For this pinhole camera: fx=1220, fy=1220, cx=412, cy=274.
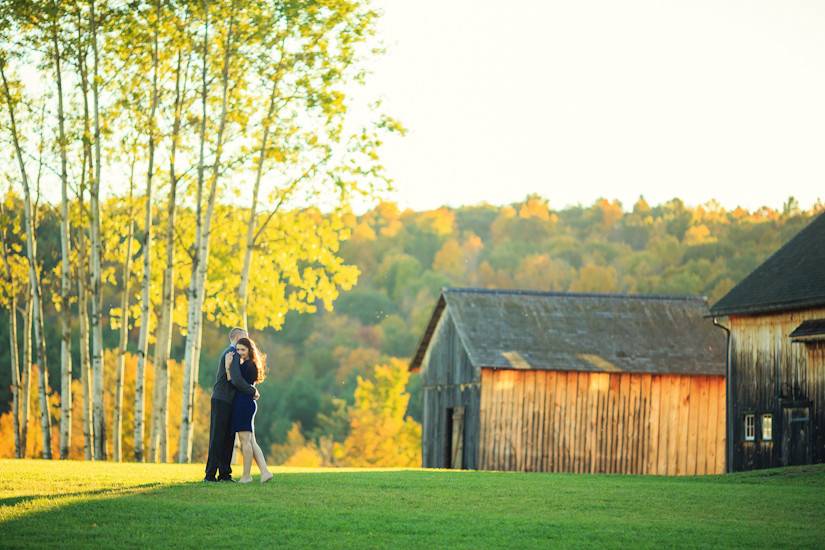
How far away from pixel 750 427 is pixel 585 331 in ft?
31.6

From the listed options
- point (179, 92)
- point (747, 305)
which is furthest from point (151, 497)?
point (747, 305)

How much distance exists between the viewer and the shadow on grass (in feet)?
40.7

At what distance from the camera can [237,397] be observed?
17.1m

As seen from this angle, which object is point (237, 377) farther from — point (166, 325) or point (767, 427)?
point (767, 427)

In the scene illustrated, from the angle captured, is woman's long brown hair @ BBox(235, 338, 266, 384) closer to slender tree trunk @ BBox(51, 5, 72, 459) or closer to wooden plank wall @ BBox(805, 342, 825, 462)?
slender tree trunk @ BBox(51, 5, 72, 459)

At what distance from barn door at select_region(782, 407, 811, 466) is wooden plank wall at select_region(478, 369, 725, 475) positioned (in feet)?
29.7

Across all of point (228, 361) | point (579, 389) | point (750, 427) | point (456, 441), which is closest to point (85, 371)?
point (456, 441)

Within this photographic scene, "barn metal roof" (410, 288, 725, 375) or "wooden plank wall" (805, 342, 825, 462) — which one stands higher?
"barn metal roof" (410, 288, 725, 375)

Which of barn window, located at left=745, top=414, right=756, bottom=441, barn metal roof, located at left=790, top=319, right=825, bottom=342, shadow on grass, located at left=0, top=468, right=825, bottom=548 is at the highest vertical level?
barn metal roof, located at left=790, top=319, right=825, bottom=342

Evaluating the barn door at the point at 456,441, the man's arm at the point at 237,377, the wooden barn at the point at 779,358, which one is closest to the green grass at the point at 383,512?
the man's arm at the point at 237,377

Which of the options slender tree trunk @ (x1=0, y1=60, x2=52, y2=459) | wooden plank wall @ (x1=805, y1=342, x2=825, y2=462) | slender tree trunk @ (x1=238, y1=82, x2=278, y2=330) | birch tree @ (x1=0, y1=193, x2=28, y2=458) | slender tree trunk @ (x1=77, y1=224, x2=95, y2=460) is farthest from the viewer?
birch tree @ (x1=0, y1=193, x2=28, y2=458)

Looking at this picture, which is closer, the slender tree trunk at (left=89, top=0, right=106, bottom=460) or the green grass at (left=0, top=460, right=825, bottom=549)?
the green grass at (left=0, top=460, right=825, bottom=549)

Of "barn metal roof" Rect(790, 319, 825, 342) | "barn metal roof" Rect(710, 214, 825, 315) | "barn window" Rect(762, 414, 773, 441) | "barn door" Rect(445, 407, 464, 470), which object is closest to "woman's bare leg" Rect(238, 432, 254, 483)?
"barn metal roof" Rect(790, 319, 825, 342)

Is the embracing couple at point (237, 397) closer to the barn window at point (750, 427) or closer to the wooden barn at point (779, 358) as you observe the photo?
the wooden barn at point (779, 358)
